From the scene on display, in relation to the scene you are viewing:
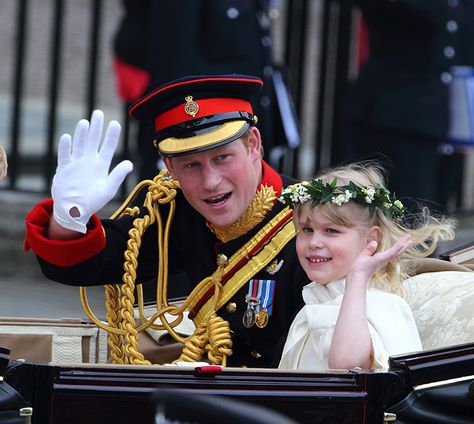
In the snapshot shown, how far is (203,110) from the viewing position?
322 cm

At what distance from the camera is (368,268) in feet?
9.01

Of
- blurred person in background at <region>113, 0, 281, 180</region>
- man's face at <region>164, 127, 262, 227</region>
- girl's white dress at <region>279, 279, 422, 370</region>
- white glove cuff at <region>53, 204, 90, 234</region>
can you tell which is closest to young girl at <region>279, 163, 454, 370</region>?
girl's white dress at <region>279, 279, 422, 370</region>

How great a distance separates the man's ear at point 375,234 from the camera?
9.61 ft

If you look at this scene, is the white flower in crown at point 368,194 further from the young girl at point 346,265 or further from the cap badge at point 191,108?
the cap badge at point 191,108

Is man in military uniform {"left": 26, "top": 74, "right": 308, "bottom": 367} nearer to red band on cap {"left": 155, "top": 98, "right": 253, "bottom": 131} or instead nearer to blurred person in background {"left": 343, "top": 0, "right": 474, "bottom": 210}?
red band on cap {"left": 155, "top": 98, "right": 253, "bottom": 131}

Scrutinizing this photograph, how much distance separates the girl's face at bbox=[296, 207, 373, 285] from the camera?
2.89m

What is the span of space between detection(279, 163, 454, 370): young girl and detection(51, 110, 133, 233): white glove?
15.4 inches

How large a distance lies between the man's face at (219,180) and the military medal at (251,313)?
190mm

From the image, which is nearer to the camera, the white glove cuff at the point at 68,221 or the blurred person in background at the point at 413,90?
the white glove cuff at the point at 68,221

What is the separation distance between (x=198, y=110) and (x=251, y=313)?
0.49 meters

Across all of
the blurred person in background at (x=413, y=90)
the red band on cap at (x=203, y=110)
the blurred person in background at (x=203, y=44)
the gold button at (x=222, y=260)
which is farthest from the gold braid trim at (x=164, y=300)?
the blurred person in background at (x=413, y=90)

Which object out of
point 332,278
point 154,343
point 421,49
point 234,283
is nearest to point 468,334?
point 332,278

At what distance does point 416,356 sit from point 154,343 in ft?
3.38

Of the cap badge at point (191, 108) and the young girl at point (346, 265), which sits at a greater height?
the cap badge at point (191, 108)
